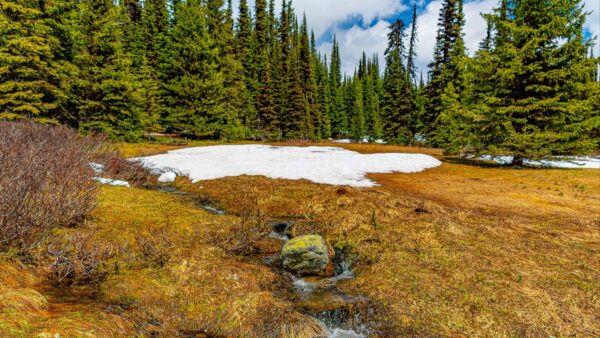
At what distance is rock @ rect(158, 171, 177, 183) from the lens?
39.7 ft

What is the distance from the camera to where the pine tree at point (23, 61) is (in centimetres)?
1616

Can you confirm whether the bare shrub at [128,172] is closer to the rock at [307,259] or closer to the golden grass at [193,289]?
the golden grass at [193,289]

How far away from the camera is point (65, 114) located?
68.7ft

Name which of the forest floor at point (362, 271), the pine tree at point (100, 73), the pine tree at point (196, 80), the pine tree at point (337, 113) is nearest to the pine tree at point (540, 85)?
the forest floor at point (362, 271)

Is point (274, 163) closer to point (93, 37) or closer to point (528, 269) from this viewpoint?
point (528, 269)

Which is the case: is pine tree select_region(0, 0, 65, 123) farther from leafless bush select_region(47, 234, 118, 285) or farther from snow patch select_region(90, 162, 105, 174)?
leafless bush select_region(47, 234, 118, 285)

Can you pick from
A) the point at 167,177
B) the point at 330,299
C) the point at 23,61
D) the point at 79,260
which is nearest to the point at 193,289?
the point at 79,260

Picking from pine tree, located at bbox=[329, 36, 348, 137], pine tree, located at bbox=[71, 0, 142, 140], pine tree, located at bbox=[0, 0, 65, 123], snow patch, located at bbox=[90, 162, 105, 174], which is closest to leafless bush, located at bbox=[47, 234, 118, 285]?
snow patch, located at bbox=[90, 162, 105, 174]

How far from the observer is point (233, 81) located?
3456 centimetres

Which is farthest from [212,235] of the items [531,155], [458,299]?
[531,155]

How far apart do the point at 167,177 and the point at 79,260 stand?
28.8 feet

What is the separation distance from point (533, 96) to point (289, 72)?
31.5 metres

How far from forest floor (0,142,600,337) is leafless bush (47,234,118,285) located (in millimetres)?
156

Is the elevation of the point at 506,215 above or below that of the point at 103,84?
below
